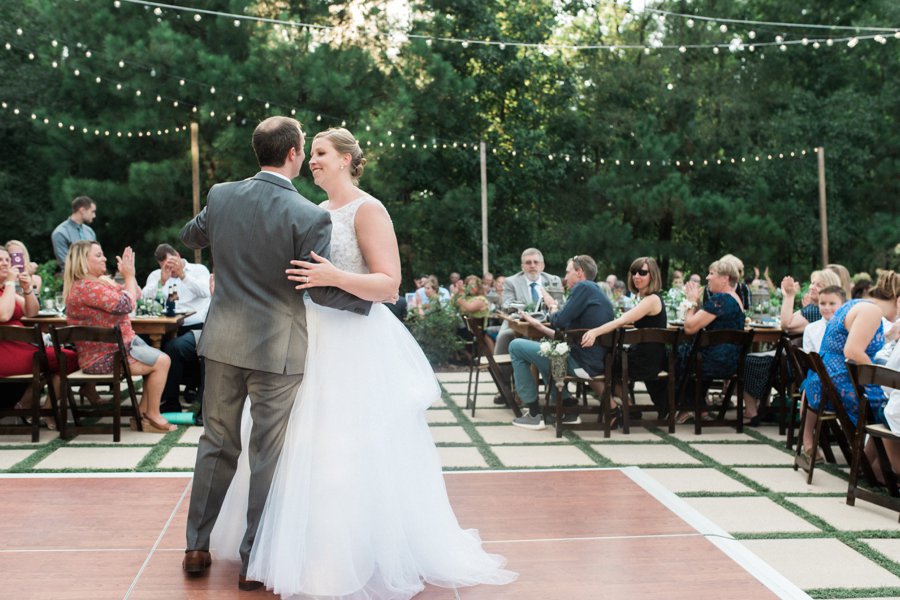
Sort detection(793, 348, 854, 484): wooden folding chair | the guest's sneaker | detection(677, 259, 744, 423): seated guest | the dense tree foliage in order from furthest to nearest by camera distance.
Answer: the dense tree foliage
the guest's sneaker
detection(677, 259, 744, 423): seated guest
detection(793, 348, 854, 484): wooden folding chair

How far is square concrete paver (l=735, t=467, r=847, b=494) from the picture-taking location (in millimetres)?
4660

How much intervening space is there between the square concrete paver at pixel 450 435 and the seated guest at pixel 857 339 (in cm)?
219

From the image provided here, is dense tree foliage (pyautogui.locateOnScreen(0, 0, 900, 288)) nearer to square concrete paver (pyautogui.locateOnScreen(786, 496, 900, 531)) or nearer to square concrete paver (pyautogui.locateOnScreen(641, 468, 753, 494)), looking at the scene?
square concrete paver (pyautogui.locateOnScreen(641, 468, 753, 494))

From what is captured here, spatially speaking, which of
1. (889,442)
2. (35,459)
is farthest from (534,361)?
(35,459)

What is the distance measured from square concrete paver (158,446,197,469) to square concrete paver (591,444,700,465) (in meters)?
2.48

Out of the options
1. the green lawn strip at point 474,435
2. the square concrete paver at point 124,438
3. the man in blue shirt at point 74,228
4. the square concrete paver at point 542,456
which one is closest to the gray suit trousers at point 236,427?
the green lawn strip at point 474,435

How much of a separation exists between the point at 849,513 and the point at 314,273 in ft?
9.71

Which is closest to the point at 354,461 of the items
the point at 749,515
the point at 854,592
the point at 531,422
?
the point at 854,592

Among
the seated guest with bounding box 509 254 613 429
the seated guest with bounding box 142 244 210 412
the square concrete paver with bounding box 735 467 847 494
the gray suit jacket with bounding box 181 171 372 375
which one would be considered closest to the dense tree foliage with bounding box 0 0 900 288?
the seated guest with bounding box 142 244 210 412

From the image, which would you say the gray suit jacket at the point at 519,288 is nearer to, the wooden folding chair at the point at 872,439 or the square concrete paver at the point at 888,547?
the wooden folding chair at the point at 872,439

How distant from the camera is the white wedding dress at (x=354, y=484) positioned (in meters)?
2.76

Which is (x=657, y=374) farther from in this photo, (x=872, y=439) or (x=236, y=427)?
(x=236, y=427)

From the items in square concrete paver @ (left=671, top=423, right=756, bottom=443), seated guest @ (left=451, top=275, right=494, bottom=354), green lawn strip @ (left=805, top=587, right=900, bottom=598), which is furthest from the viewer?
seated guest @ (left=451, top=275, right=494, bottom=354)

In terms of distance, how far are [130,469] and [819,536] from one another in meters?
3.57
